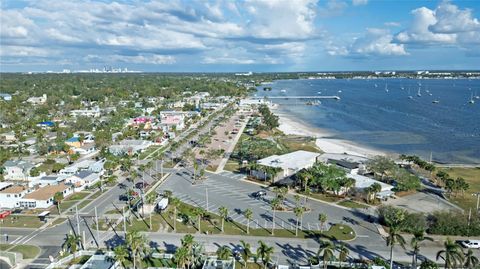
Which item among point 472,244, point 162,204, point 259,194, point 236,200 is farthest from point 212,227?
point 472,244

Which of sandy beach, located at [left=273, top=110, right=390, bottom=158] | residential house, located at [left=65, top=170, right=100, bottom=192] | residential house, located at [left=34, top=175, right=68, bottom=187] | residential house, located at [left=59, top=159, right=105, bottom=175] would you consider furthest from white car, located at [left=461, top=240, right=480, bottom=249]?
residential house, located at [left=34, top=175, right=68, bottom=187]

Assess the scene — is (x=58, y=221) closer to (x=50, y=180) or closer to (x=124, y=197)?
(x=124, y=197)

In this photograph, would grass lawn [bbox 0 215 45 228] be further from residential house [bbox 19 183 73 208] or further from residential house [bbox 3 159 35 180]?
residential house [bbox 3 159 35 180]

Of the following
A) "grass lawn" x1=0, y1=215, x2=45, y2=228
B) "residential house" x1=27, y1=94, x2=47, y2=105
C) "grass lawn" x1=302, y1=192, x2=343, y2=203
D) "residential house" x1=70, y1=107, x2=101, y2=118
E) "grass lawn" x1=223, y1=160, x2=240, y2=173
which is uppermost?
"residential house" x1=27, y1=94, x2=47, y2=105

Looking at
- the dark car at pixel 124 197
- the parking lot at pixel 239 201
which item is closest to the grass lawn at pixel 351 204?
the parking lot at pixel 239 201

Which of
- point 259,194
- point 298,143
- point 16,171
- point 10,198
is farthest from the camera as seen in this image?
point 298,143

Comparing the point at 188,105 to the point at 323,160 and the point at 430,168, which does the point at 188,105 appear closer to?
the point at 323,160

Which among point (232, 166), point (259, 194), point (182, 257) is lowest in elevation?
point (259, 194)
